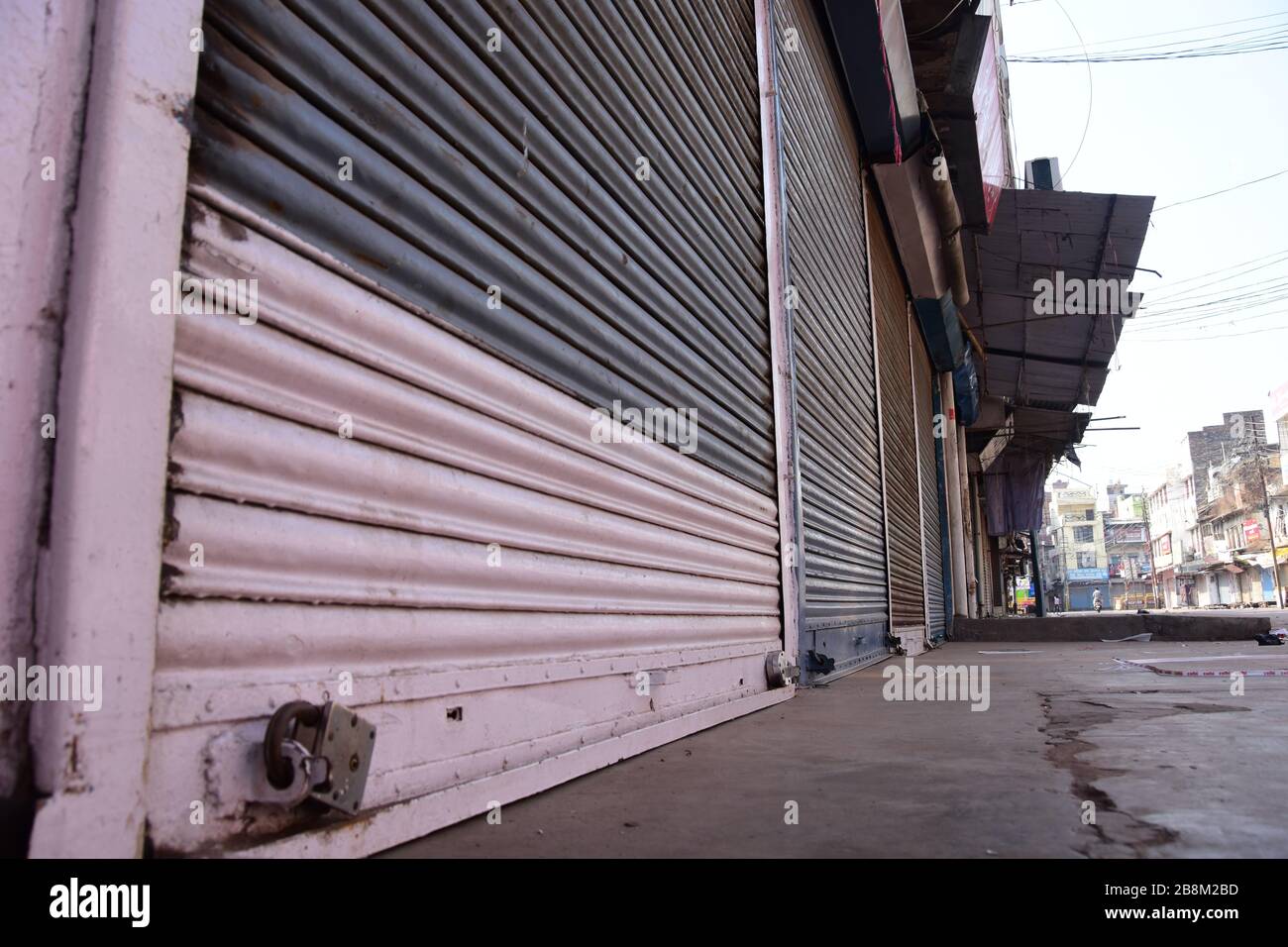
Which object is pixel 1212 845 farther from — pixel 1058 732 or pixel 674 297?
pixel 674 297

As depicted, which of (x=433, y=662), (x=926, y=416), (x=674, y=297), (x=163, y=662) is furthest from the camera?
(x=926, y=416)

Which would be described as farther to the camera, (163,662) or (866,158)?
(866,158)

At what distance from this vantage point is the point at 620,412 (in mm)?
2846

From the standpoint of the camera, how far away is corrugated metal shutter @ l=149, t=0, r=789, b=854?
1336 millimetres

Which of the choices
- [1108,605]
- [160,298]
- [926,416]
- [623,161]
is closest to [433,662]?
[160,298]

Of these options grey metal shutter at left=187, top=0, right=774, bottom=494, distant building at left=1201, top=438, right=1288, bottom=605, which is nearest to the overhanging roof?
grey metal shutter at left=187, top=0, right=774, bottom=494

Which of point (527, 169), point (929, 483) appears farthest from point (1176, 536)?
point (527, 169)

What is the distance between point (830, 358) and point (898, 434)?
3.82 metres

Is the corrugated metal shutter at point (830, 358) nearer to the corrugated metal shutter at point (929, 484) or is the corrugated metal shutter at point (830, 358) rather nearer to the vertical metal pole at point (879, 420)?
the vertical metal pole at point (879, 420)

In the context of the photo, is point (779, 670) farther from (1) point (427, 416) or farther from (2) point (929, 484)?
(2) point (929, 484)

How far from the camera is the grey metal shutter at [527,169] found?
153 centimetres

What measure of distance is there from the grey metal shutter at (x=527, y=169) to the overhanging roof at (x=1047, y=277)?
8998mm

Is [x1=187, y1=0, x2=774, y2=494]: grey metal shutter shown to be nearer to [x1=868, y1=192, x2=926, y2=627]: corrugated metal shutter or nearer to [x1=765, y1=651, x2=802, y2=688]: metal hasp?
[x1=765, y1=651, x2=802, y2=688]: metal hasp
